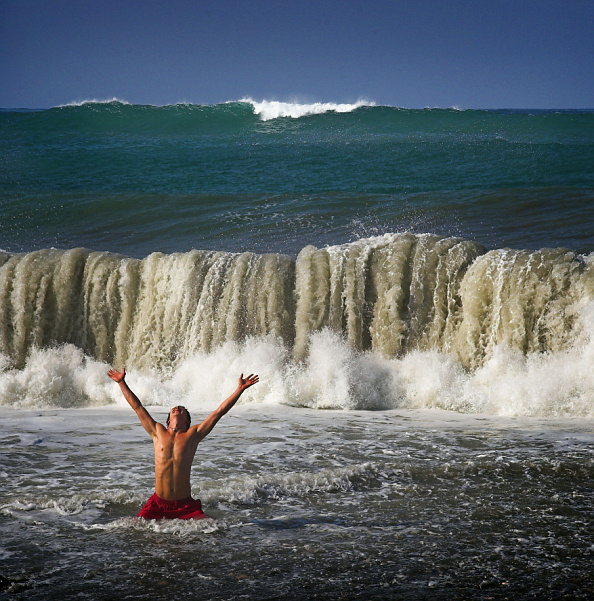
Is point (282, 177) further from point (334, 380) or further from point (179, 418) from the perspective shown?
point (179, 418)

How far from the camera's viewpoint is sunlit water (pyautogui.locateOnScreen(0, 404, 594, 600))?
3781 millimetres

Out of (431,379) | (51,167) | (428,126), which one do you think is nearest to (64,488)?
(431,379)

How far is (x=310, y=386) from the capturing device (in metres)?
8.90

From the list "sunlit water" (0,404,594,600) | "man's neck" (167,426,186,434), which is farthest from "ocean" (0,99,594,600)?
"man's neck" (167,426,186,434)

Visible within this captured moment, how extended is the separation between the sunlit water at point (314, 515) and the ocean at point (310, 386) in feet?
0.07

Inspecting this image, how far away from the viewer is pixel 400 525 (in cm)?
459

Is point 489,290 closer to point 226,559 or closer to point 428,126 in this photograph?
point 226,559

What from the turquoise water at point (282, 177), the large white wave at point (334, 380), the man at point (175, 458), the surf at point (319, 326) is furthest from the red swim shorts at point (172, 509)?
the turquoise water at point (282, 177)

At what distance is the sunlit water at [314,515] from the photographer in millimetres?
3781

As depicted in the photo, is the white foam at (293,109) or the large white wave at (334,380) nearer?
the large white wave at (334,380)

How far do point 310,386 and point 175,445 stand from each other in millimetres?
4566

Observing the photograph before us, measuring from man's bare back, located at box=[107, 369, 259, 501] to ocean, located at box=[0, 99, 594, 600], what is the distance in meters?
0.25

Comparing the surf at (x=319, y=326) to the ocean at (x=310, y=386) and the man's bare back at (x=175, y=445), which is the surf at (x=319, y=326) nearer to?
the ocean at (x=310, y=386)

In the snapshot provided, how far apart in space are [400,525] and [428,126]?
92.6 feet
